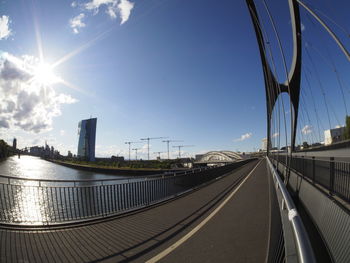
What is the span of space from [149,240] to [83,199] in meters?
4.03

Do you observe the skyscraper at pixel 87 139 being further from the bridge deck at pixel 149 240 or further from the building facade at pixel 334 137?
the bridge deck at pixel 149 240

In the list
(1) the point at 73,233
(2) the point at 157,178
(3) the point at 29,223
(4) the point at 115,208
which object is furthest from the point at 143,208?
(3) the point at 29,223

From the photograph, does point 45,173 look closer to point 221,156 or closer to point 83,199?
point 83,199

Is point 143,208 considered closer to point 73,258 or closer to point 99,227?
point 99,227

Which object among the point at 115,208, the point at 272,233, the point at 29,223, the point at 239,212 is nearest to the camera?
the point at 272,233

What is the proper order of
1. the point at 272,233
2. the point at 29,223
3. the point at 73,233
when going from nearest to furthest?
the point at 272,233 < the point at 73,233 < the point at 29,223

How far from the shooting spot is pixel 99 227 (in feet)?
19.6

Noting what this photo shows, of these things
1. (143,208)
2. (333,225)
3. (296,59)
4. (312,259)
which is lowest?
(143,208)

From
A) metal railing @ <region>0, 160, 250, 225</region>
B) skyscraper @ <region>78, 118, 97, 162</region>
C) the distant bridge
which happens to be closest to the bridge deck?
metal railing @ <region>0, 160, 250, 225</region>

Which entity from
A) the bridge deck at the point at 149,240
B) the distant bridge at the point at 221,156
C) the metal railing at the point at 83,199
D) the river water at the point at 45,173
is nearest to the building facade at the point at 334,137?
the distant bridge at the point at 221,156

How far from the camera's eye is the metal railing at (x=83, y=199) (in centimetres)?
654

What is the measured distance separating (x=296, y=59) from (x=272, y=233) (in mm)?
41581

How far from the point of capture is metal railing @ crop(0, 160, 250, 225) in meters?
6.54

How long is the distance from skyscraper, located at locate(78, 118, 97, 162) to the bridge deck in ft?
472
